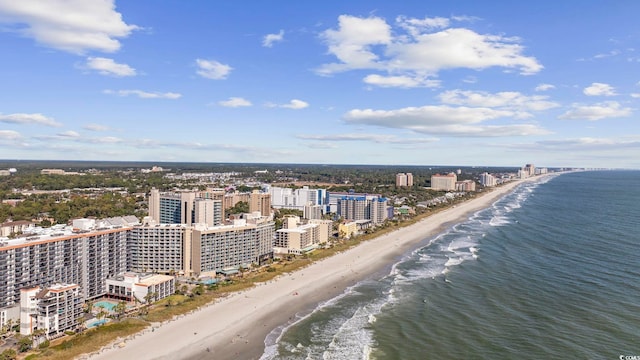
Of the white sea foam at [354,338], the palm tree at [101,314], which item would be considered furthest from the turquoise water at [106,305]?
the white sea foam at [354,338]

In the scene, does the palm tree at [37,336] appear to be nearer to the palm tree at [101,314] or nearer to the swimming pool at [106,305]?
the palm tree at [101,314]

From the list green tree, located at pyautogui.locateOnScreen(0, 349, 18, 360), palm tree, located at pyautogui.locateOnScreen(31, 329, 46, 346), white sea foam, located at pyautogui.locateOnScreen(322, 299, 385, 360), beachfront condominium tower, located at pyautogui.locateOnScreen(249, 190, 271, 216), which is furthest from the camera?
beachfront condominium tower, located at pyautogui.locateOnScreen(249, 190, 271, 216)

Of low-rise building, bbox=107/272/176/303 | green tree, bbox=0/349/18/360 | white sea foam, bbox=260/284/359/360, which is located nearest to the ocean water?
white sea foam, bbox=260/284/359/360

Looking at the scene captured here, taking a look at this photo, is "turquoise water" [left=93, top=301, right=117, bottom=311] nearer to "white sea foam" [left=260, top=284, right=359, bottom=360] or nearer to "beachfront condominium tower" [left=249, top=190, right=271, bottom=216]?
"white sea foam" [left=260, top=284, right=359, bottom=360]

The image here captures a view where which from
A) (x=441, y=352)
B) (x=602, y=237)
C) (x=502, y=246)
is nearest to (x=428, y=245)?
(x=502, y=246)

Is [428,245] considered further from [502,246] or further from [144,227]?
[144,227]

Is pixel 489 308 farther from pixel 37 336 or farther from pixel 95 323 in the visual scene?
pixel 37 336
